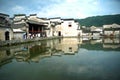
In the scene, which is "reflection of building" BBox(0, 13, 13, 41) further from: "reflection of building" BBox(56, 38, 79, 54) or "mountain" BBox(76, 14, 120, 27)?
"mountain" BBox(76, 14, 120, 27)

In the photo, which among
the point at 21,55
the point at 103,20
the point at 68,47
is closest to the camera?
the point at 21,55

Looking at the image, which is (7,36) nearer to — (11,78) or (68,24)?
(11,78)

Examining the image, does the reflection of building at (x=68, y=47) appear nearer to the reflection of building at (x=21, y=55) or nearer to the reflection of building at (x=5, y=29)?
the reflection of building at (x=21, y=55)

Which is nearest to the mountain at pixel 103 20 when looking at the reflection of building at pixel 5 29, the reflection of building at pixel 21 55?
the reflection of building at pixel 5 29

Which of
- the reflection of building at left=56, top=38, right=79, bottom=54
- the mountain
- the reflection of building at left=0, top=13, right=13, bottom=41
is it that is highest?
the mountain

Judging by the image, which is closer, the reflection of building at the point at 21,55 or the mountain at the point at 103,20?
the reflection of building at the point at 21,55

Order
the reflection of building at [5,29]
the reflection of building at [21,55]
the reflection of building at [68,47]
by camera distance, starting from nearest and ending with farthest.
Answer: the reflection of building at [21,55]
the reflection of building at [68,47]
the reflection of building at [5,29]

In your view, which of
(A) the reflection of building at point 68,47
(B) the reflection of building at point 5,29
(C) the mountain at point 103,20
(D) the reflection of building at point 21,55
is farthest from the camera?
(C) the mountain at point 103,20

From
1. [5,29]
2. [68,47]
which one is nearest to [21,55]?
[68,47]

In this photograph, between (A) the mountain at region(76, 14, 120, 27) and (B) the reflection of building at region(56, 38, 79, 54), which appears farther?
(A) the mountain at region(76, 14, 120, 27)

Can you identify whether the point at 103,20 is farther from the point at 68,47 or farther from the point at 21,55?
the point at 21,55

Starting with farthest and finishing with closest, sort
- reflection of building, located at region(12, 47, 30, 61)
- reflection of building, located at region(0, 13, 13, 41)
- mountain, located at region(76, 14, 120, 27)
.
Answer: mountain, located at region(76, 14, 120, 27) < reflection of building, located at region(0, 13, 13, 41) < reflection of building, located at region(12, 47, 30, 61)

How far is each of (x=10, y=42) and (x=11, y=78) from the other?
17576 mm

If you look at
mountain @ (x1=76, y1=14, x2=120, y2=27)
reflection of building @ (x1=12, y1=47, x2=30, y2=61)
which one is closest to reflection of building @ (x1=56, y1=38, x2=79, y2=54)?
reflection of building @ (x1=12, y1=47, x2=30, y2=61)
